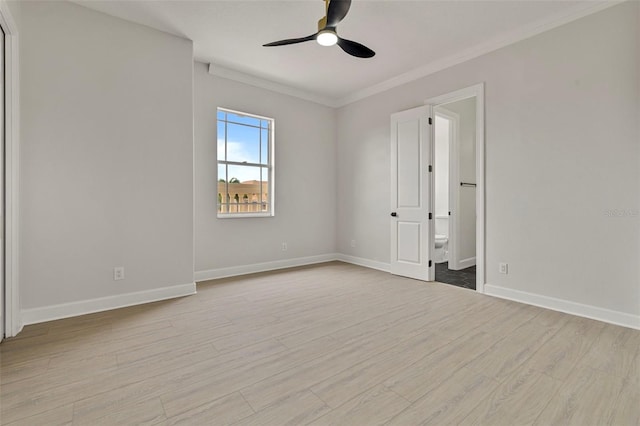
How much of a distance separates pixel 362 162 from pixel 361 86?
1.25 m

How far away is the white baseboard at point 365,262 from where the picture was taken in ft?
16.0

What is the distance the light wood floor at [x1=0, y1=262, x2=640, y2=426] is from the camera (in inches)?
61.2

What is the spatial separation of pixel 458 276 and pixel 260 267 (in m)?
3.05

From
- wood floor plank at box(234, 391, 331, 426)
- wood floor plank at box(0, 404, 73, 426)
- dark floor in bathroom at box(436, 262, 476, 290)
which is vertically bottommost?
wood floor plank at box(0, 404, 73, 426)

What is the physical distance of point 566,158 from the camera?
9.82 feet

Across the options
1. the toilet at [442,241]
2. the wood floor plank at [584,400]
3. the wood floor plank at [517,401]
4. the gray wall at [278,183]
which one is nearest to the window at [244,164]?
the gray wall at [278,183]

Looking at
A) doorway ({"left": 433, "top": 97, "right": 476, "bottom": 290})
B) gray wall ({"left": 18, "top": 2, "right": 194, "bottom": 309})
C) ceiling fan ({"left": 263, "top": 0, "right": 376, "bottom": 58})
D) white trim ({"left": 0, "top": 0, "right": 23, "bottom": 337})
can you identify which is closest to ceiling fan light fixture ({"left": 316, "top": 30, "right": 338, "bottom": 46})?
ceiling fan ({"left": 263, "top": 0, "right": 376, "bottom": 58})

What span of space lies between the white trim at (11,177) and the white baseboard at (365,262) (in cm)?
428

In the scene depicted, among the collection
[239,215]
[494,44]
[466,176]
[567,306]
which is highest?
[494,44]

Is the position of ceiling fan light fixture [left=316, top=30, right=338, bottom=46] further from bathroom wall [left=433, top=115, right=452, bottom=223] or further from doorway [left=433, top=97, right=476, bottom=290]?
bathroom wall [left=433, top=115, right=452, bottom=223]

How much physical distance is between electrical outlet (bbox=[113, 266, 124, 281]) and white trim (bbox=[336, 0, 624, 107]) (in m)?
4.33

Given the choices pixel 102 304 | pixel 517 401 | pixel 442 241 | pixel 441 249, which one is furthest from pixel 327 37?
pixel 441 249

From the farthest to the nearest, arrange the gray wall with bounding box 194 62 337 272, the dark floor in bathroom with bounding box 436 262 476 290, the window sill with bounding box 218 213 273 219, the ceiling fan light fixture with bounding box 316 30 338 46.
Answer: the window sill with bounding box 218 213 273 219 → the gray wall with bounding box 194 62 337 272 → the dark floor in bathroom with bounding box 436 262 476 290 → the ceiling fan light fixture with bounding box 316 30 338 46

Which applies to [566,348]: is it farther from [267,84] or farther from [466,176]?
[267,84]
